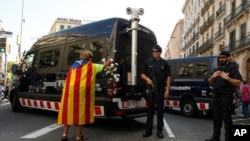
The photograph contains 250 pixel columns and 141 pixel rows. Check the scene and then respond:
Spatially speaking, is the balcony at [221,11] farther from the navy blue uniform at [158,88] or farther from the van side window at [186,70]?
the navy blue uniform at [158,88]

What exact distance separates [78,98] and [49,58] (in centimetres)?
381

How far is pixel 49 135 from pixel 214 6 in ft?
135

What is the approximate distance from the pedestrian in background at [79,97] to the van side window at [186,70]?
704 centimetres

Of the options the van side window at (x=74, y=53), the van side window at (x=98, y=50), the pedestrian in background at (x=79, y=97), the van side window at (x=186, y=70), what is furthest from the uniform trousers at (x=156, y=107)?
the van side window at (x=186, y=70)

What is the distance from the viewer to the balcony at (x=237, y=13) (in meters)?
31.1

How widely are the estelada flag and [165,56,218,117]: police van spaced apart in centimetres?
628

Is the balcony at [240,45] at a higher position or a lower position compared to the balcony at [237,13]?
lower

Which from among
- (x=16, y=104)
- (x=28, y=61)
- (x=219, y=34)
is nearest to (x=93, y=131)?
(x=28, y=61)

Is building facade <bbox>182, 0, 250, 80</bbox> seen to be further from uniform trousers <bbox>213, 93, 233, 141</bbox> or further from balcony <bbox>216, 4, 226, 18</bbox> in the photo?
uniform trousers <bbox>213, 93, 233, 141</bbox>

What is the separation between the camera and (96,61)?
815 cm

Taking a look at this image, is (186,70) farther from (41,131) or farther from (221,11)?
(221,11)

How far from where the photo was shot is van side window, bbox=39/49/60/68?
9.56m

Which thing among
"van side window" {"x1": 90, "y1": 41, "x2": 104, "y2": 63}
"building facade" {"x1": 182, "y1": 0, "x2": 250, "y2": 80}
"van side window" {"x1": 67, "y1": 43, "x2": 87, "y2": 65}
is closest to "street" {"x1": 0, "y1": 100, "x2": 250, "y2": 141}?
"van side window" {"x1": 90, "y1": 41, "x2": 104, "y2": 63}

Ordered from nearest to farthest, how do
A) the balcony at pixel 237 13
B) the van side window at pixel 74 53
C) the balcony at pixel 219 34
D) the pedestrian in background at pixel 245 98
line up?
1. the van side window at pixel 74 53
2. the pedestrian in background at pixel 245 98
3. the balcony at pixel 237 13
4. the balcony at pixel 219 34
